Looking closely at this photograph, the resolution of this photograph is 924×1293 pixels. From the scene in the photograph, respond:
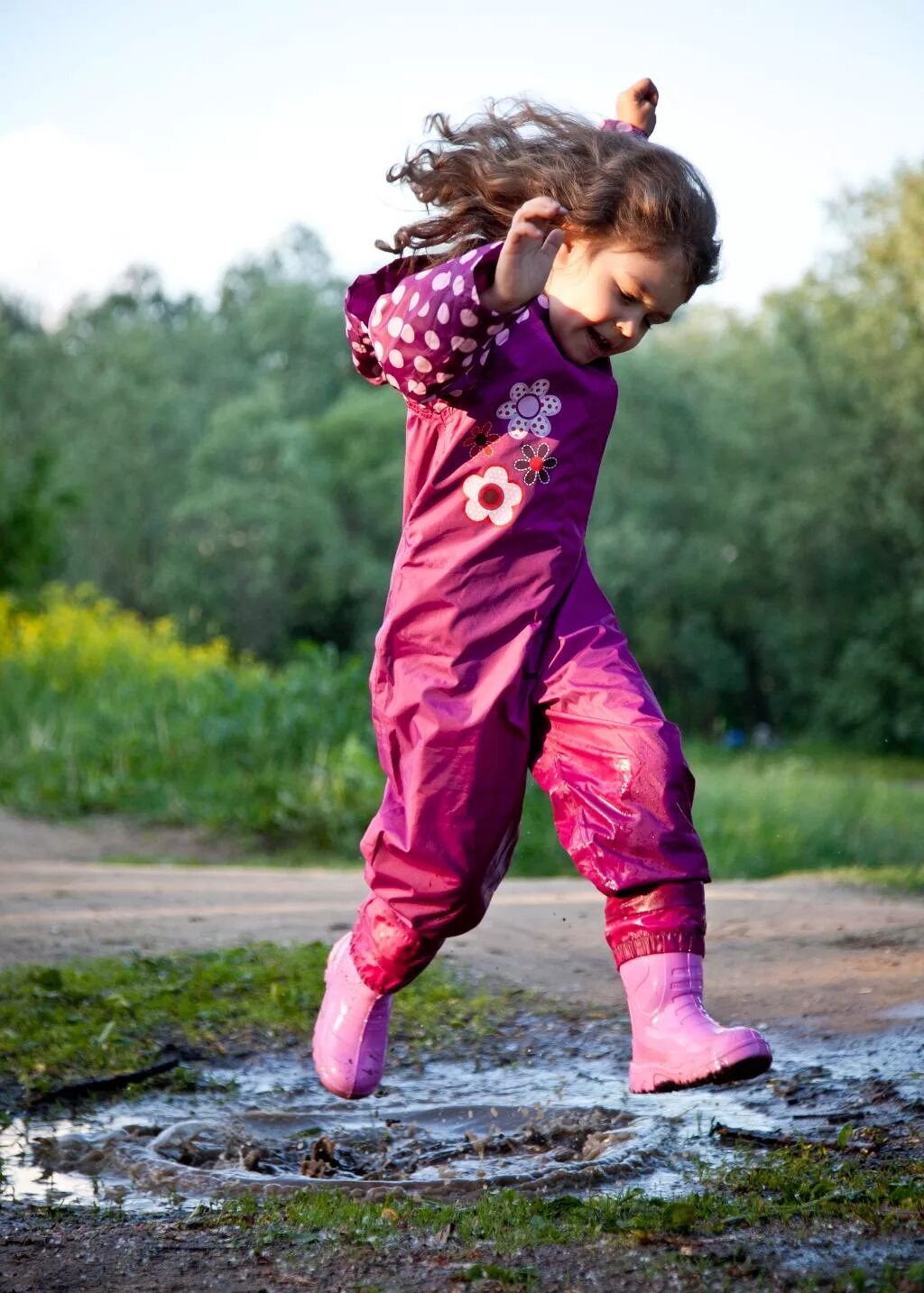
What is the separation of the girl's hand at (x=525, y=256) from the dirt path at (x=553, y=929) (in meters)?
2.19

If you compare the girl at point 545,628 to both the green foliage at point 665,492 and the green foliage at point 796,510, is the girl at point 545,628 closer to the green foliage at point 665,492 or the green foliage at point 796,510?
the green foliage at point 665,492

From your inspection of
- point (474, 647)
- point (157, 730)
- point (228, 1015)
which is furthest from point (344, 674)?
point (474, 647)

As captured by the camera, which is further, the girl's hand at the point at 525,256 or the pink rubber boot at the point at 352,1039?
the pink rubber boot at the point at 352,1039

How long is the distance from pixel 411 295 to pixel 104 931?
3.24m

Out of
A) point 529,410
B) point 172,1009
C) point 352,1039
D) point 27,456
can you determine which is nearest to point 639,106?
point 529,410

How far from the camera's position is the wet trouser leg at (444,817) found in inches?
105

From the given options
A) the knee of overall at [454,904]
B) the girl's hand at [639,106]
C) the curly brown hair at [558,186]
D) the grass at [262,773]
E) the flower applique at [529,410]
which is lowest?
the grass at [262,773]

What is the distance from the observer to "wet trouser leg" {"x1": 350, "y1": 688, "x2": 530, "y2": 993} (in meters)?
2.66

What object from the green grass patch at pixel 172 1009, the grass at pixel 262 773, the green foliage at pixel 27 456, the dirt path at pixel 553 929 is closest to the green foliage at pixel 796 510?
the green foliage at pixel 27 456

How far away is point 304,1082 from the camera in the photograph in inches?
140

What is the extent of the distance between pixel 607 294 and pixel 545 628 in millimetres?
615

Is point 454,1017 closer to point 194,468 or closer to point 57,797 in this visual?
point 57,797

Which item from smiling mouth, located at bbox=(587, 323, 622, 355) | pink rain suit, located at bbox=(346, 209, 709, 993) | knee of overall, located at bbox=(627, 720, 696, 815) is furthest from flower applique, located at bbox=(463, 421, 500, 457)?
knee of overall, located at bbox=(627, 720, 696, 815)

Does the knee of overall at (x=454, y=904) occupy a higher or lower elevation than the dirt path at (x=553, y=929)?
higher
